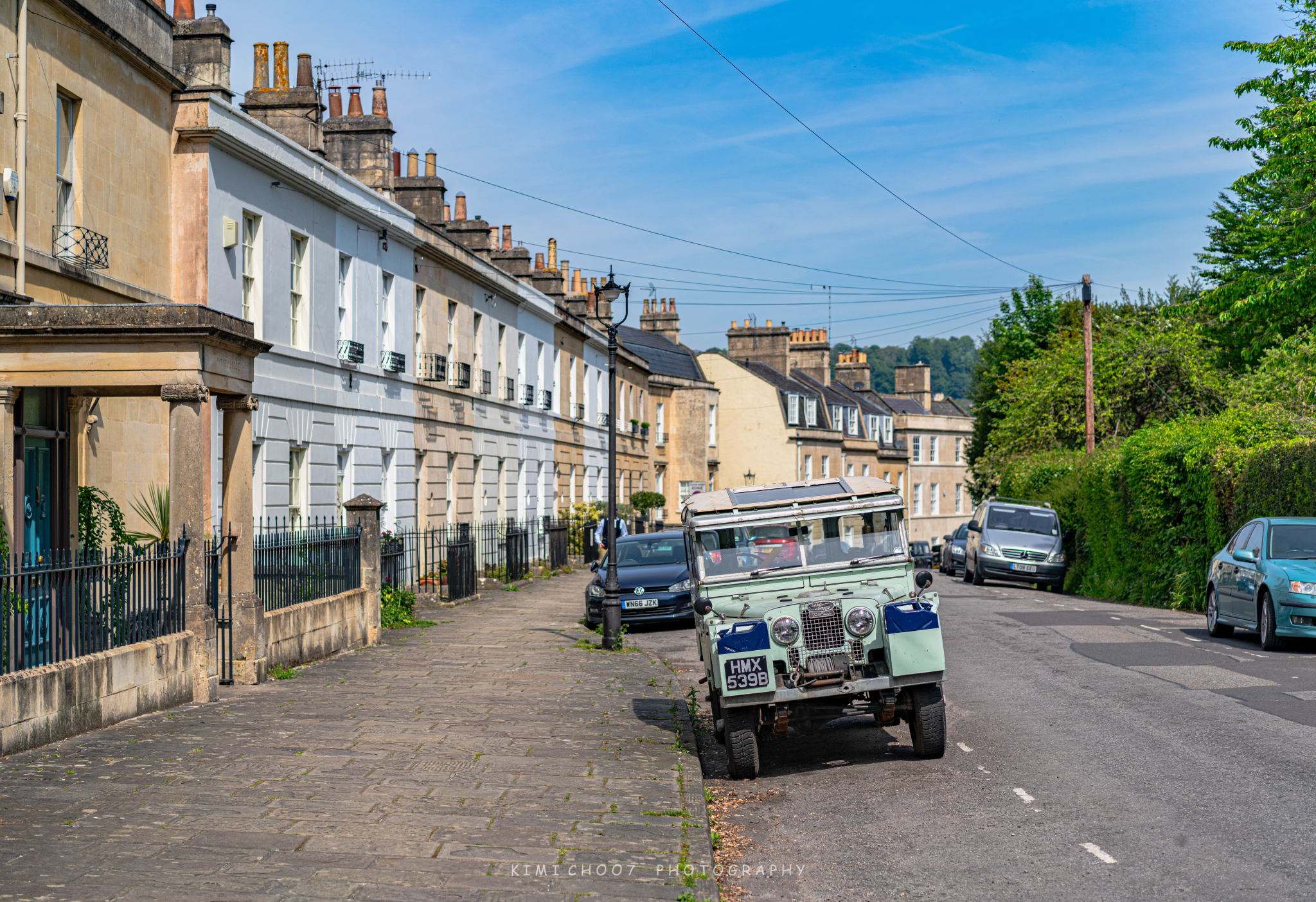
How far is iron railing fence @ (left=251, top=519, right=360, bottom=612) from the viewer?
13602 mm

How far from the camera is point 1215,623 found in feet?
56.0

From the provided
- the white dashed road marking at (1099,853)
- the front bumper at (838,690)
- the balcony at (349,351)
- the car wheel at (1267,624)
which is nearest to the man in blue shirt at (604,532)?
the balcony at (349,351)

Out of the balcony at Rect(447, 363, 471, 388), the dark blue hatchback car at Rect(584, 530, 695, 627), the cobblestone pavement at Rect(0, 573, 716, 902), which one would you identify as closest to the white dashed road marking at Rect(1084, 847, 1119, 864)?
the cobblestone pavement at Rect(0, 573, 716, 902)

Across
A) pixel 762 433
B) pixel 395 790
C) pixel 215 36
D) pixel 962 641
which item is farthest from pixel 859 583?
pixel 762 433

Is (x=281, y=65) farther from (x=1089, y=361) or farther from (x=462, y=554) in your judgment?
(x=1089, y=361)

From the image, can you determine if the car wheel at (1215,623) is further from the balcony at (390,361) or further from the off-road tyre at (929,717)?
the balcony at (390,361)

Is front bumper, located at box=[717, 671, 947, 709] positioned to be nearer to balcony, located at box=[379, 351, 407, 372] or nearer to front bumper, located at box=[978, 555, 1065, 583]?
balcony, located at box=[379, 351, 407, 372]

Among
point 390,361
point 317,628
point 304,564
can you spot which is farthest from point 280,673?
point 390,361

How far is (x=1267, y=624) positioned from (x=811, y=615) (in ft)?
29.3

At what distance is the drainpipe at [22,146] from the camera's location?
12750 mm

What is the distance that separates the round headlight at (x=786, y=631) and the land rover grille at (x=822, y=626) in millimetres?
69

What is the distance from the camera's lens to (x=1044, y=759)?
8.91 meters

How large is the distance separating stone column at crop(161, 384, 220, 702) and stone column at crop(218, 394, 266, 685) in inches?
31.1

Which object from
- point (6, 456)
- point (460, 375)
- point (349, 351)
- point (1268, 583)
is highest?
point (460, 375)
